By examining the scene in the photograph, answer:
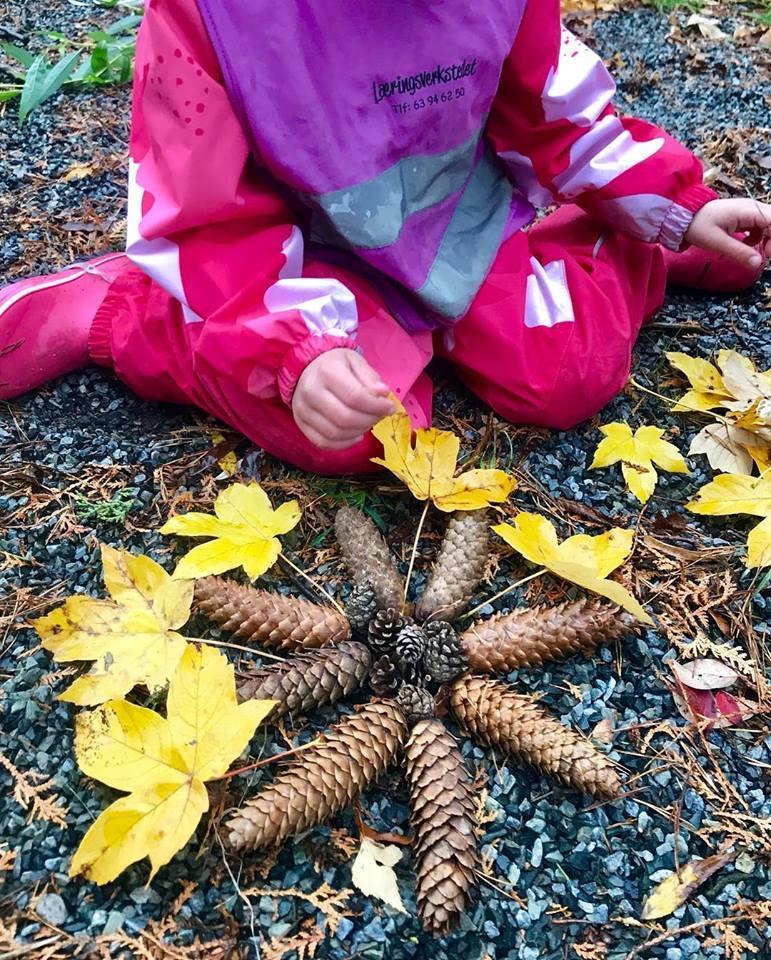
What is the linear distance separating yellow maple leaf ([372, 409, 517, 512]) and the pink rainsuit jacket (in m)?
0.15

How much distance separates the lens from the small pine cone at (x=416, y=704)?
37.4 inches

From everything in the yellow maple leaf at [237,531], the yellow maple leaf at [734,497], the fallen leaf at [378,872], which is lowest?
the fallen leaf at [378,872]

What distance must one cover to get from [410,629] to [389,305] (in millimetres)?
612

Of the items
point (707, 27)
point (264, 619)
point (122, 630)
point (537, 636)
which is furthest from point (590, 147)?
point (707, 27)

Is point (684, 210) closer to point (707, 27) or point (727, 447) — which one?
point (727, 447)

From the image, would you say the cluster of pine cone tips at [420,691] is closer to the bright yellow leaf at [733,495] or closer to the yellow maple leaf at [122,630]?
Result: the yellow maple leaf at [122,630]

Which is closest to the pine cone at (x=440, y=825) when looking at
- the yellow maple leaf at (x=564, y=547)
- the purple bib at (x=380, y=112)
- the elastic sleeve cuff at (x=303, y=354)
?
the yellow maple leaf at (x=564, y=547)

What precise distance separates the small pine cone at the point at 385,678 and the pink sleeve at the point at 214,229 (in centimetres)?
39

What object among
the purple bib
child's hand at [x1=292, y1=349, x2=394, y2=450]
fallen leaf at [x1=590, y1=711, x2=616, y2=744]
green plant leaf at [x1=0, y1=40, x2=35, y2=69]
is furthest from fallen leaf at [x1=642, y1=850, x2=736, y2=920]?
green plant leaf at [x1=0, y1=40, x2=35, y2=69]

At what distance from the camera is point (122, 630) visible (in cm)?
96

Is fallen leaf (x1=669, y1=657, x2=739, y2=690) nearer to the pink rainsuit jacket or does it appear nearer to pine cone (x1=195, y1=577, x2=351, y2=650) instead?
pine cone (x1=195, y1=577, x2=351, y2=650)

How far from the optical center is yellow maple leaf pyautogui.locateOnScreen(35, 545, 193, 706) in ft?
2.99

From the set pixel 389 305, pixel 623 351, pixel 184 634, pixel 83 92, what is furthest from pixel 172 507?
pixel 83 92

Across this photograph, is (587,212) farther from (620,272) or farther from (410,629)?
(410,629)
